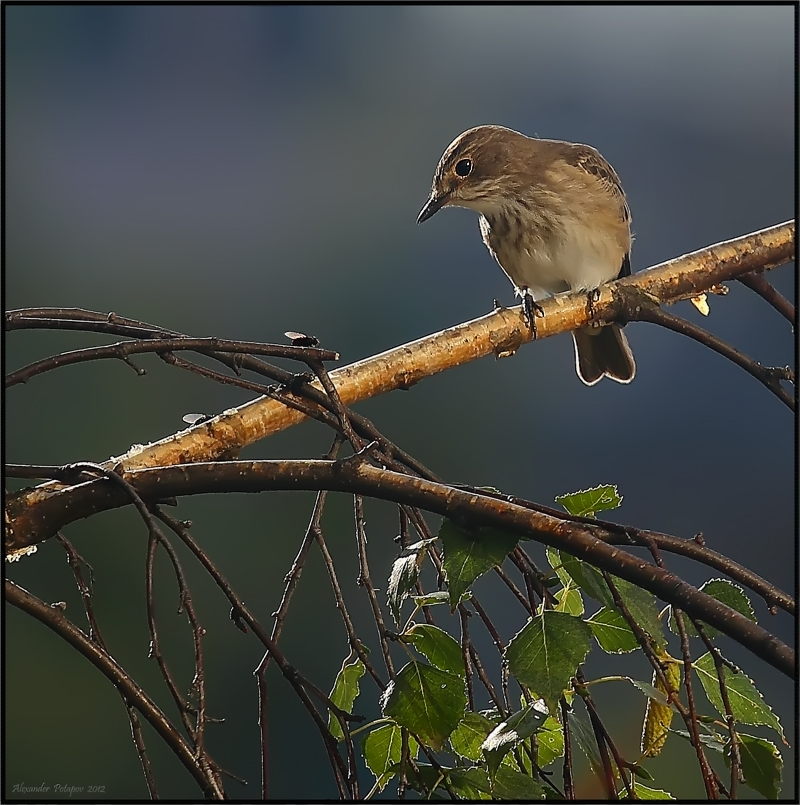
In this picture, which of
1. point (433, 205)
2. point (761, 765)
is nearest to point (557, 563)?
point (761, 765)

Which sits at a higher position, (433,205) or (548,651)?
(433,205)

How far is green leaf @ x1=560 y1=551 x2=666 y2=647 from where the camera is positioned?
527mm

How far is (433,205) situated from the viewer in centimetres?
160

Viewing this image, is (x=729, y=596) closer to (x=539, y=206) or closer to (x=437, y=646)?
(x=437, y=646)

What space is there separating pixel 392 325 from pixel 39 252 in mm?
1332

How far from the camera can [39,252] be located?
11.6ft

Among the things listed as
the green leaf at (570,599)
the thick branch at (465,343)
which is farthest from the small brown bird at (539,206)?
the green leaf at (570,599)

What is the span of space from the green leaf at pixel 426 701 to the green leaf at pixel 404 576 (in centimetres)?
4

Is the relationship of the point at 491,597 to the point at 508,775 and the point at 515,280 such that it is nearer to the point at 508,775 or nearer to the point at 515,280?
the point at 515,280

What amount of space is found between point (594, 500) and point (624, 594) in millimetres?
61

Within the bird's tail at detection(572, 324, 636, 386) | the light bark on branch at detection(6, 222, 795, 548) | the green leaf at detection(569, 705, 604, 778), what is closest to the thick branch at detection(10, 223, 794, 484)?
the light bark on branch at detection(6, 222, 795, 548)

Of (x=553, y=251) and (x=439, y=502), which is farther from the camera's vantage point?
(x=553, y=251)

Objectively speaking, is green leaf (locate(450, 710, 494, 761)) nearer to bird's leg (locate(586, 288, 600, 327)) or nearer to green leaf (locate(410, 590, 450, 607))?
green leaf (locate(410, 590, 450, 607))

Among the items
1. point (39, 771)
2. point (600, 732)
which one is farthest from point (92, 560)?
point (600, 732)
